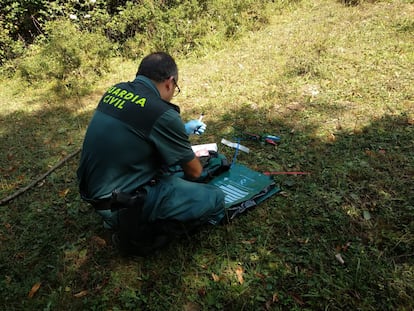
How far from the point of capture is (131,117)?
2213mm

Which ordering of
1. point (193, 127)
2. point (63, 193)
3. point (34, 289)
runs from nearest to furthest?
point (34, 289), point (193, 127), point (63, 193)

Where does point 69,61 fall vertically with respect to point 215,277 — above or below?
above

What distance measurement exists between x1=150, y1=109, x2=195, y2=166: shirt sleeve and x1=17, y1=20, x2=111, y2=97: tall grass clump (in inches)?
180

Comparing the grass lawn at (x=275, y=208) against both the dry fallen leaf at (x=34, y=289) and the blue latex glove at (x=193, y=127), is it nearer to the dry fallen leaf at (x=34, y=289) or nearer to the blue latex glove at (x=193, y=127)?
the dry fallen leaf at (x=34, y=289)

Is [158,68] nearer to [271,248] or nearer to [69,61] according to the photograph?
[271,248]

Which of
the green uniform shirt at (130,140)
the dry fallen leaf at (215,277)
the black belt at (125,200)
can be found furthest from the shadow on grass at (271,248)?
the green uniform shirt at (130,140)

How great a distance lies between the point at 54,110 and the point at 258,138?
3828 mm

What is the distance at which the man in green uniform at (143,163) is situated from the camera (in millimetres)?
2230

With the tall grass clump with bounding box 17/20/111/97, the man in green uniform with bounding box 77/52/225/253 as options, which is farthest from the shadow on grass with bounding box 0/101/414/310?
the tall grass clump with bounding box 17/20/111/97

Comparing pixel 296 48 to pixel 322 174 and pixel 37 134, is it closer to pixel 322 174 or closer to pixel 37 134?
pixel 322 174

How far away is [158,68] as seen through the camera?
2.45 m

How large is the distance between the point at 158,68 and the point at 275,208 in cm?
155

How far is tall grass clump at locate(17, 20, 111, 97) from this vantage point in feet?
21.1

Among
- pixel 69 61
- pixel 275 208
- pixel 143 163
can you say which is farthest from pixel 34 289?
pixel 69 61
